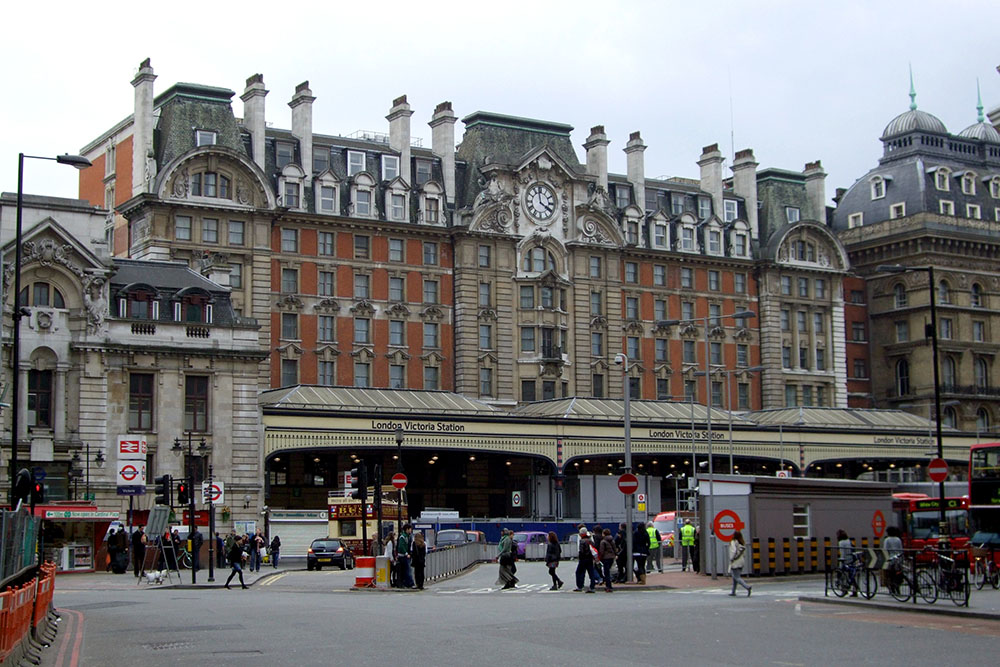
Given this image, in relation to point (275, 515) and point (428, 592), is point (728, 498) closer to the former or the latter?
point (428, 592)

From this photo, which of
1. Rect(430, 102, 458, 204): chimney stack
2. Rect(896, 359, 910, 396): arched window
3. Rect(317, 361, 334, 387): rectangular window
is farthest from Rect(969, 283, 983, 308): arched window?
Rect(317, 361, 334, 387): rectangular window

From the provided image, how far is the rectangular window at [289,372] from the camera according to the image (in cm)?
8275

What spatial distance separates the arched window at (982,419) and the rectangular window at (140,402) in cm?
6385

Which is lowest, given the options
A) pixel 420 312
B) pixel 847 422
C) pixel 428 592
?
pixel 428 592

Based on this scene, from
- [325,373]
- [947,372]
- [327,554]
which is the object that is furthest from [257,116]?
[947,372]

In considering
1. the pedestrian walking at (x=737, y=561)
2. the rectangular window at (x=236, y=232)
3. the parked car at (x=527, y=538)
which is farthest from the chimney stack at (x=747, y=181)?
the pedestrian walking at (x=737, y=561)

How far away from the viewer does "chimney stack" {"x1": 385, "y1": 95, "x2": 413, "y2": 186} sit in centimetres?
8900

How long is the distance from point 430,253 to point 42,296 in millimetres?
30137

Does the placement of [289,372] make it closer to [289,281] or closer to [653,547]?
[289,281]

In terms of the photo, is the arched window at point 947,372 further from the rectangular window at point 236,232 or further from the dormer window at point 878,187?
the rectangular window at point 236,232

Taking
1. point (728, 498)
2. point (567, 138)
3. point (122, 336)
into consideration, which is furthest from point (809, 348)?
point (728, 498)

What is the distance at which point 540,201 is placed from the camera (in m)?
91.6

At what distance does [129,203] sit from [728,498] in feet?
153

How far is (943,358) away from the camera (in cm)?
10481
